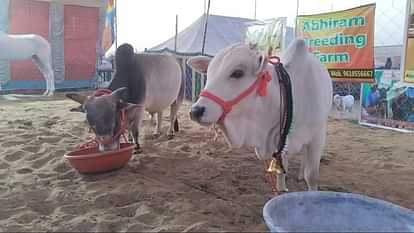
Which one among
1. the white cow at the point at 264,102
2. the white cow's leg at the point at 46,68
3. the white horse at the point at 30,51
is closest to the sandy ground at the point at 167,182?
the white cow at the point at 264,102

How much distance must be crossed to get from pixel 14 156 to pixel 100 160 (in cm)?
116

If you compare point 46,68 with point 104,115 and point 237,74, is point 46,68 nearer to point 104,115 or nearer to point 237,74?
point 104,115

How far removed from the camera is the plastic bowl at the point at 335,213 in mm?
1512

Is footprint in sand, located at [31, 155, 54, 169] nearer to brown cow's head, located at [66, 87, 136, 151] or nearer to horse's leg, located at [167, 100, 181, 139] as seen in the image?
brown cow's head, located at [66, 87, 136, 151]

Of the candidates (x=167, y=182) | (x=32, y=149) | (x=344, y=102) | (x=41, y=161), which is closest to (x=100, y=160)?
(x=167, y=182)

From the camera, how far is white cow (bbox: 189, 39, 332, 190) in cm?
192

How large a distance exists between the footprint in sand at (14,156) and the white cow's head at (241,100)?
2346 millimetres

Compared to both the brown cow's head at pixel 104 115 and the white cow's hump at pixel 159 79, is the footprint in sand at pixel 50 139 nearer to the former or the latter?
the white cow's hump at pixel 159 79

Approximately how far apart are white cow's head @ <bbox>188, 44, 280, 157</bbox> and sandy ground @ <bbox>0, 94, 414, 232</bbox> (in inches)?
20.2

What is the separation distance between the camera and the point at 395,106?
5.59m

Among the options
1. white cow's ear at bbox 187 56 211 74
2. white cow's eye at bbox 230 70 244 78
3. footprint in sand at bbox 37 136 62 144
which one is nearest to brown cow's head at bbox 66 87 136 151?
white cow's ear at bbox 187 56 211 74

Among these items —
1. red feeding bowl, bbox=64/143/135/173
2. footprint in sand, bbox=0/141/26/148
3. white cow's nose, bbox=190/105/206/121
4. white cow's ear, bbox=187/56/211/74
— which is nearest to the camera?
white cow's nose, bbox=190/105/206/121

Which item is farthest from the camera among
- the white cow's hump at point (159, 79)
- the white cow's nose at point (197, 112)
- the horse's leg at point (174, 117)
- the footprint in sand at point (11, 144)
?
the horse's leg at point (174, 117)

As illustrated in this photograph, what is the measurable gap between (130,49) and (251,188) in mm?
2079
